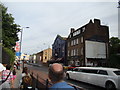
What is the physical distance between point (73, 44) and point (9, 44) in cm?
2313

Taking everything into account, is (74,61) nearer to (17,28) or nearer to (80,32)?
(80,32)

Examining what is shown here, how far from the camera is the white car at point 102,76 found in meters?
9.37

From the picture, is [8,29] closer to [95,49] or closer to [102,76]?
[102,76]

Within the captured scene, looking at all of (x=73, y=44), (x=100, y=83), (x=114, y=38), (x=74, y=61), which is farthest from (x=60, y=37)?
(x=100, y=83)

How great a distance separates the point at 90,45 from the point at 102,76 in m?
28.0

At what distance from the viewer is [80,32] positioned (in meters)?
41.0

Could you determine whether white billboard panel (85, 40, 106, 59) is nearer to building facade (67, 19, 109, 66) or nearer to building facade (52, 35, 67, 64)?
building facade (67, 19, 109, 66)

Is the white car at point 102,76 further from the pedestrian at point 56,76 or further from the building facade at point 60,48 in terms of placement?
the building facade at point 60,48

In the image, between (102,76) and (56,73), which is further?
(102,76)

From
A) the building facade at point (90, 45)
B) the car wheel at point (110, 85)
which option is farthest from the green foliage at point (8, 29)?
the building facade at point (90, 45)

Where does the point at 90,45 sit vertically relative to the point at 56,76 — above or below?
above

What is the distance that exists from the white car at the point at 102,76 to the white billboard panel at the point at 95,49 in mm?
23535

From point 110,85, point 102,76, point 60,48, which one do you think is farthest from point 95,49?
point 110,85

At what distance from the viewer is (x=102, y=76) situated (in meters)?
10.4
